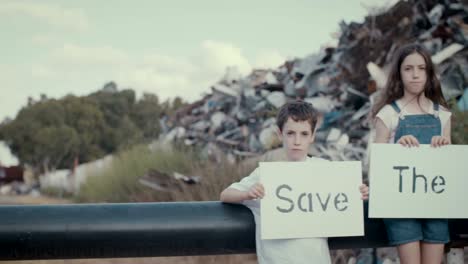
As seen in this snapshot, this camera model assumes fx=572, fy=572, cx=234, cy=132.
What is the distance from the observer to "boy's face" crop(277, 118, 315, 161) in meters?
2.08

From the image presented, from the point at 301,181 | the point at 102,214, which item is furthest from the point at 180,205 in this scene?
the point at 301,181


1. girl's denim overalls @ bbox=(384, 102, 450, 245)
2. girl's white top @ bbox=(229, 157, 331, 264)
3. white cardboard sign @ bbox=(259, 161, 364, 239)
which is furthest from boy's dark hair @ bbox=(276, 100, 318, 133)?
girl's denim overalls @ bbox=(384, 102, 450, 245)

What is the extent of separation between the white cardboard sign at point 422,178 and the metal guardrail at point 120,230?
22.0 inches

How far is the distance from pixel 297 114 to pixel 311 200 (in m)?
0.32

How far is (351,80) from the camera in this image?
7.17 m

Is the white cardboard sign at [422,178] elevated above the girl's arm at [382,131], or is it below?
below

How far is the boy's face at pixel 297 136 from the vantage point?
2.08 metres

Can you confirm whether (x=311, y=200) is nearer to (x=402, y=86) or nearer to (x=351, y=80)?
(x=402, y=86)

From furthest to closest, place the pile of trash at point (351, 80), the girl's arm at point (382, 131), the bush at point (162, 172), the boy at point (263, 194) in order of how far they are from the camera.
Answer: the pile of trash at point (351, 80) → the bush at point (162, 172) → the girl's arm at point (382, 131) → the boy at point (263, 194)

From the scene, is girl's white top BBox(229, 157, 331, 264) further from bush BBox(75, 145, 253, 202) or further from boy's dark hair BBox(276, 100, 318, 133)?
bush BBox(75, 145, 253, 202)

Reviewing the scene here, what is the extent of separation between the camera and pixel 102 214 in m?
1.89

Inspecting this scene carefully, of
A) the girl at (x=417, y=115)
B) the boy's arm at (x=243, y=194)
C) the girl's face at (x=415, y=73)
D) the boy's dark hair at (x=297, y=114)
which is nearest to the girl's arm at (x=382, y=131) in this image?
the girl at (x=417, y=115)

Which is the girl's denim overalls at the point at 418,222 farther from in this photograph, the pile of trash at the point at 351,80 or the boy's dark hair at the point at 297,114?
the pile of trash at the point at 351,80

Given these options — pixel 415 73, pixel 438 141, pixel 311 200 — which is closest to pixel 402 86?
pixel 415 73
